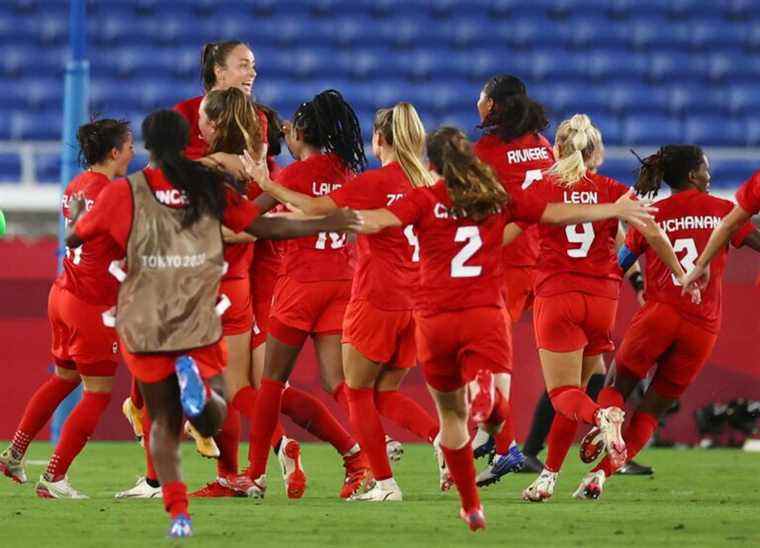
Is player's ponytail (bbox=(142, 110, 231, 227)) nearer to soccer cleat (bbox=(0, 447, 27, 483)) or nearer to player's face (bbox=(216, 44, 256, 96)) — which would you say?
player's face (bbox=(216, 44, 256, 96))

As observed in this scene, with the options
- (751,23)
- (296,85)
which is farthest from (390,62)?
(751,23)

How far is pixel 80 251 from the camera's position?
8.26 m

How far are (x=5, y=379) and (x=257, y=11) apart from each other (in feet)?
24.9

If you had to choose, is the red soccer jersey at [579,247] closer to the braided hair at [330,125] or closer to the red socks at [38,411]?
the braided hair at [330,125]

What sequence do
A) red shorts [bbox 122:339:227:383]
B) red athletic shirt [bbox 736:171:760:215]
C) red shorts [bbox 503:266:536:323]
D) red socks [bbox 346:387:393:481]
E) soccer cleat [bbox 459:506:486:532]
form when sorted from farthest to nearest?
red shorts [bbox 503:266:536:323] → red socks [bbox 346:387:393:481] → red athletic shirt [bbox 736:171:760:215] → soccer cleat [bbox 459:506:486:532] → red shorts [bbox 122:339:227:383]

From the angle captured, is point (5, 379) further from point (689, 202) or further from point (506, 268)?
point (689, 202)

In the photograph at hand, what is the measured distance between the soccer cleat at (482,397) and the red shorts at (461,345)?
7cm

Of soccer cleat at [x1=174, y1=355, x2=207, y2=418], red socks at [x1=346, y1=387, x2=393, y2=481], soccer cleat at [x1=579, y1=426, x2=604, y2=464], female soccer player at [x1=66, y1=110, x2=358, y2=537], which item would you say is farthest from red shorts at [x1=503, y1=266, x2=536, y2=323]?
soccer cleat at [x1=174, y1=355, x2=207, y2=418]

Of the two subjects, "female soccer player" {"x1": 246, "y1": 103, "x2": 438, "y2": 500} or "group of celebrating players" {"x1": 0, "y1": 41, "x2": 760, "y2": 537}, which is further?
"female soccer player" {"x1": 246, "y1": 103, "x2": 438, "y2": 500}

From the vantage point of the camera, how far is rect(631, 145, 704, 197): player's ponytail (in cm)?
Result: 856

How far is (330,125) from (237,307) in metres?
0.97

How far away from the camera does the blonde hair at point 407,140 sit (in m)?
7.80

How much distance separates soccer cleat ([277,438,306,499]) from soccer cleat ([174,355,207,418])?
219 centimetres

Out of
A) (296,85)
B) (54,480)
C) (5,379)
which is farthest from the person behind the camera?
(296,85)
